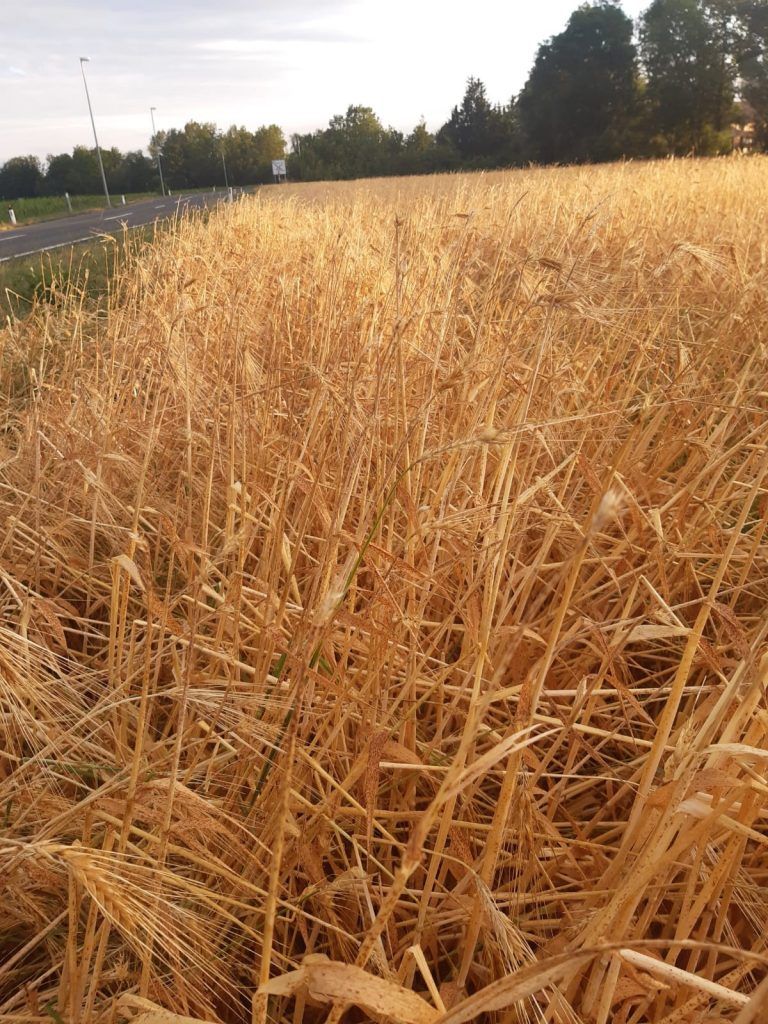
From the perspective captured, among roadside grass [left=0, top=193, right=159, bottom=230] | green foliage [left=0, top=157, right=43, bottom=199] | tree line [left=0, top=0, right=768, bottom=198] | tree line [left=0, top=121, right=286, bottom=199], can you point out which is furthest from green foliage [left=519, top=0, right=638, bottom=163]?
green foliage [left=0, top=157, right=43, bottom=199]

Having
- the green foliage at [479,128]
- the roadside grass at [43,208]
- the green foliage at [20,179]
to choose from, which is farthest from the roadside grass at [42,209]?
the green foliage at [20,179]

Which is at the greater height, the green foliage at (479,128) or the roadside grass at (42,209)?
the green foliage at (479,128)

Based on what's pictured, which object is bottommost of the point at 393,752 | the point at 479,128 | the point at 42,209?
the point at 393,752

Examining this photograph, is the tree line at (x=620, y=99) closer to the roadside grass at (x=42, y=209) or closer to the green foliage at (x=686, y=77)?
the green foliage at (x=686, y=77)

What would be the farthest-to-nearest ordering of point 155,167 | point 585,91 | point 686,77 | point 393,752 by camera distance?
point 155,167 < point 585,91 < point 686,77 < point 393,752

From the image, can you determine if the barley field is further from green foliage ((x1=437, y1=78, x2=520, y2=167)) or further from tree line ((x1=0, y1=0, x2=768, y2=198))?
green foliage ((x1=437, y1=78, x2=520, y2=167))

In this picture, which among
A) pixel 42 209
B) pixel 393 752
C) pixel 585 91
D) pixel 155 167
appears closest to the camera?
pixel 393 752

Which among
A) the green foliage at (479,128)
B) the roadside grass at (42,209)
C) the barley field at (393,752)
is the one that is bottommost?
the barley field at (393,752)

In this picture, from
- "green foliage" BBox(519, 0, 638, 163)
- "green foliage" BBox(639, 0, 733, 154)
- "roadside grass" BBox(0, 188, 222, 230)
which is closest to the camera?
"roadside grass" BBox(0, 188, 222, 230)

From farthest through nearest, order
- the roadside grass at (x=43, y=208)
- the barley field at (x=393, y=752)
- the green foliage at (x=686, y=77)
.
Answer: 1. the green foliage at (x=686, y=77)
2. the roadside grass at (x=43, y=208)
3. the barley field at (x=393, y=752)

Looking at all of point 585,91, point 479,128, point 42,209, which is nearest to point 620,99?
point 585,91

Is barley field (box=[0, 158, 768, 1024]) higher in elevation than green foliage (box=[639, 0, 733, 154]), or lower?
lower

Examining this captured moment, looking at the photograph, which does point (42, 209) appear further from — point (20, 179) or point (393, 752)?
point (393, 752)

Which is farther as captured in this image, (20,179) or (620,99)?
(20,179)
